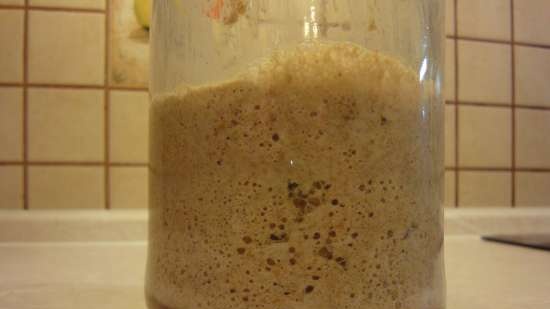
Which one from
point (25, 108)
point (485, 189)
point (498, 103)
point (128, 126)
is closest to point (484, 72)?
point (498, 103)

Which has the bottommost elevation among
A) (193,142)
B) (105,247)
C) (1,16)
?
(105,247)

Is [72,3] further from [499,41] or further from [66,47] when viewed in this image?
[499,41]

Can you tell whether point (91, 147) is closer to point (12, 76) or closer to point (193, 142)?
point (12, 76)

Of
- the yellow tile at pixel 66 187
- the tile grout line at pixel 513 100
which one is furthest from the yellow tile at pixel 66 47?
the tile grout line at pixel 513 100

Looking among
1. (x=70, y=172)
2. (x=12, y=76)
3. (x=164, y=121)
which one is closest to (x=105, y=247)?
(x=70, y=172)

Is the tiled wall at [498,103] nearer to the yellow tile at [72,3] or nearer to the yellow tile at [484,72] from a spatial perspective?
the yellow tile at [484,72]

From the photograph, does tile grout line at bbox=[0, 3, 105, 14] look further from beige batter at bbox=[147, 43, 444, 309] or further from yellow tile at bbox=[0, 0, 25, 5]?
beige batter at bbox=[147, 43, 444, 309]

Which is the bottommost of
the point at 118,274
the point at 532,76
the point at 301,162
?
the point at 118,274
